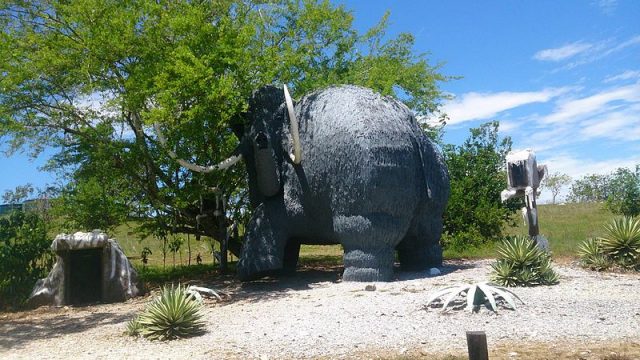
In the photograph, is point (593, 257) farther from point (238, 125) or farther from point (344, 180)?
point (238, 125)

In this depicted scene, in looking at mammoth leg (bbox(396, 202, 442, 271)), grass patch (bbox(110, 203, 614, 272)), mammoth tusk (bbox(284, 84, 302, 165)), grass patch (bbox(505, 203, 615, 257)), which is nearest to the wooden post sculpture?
mammoth leg (bbox(396, 202, 442, 271))

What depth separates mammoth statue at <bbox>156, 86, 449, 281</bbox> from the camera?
30.1ft

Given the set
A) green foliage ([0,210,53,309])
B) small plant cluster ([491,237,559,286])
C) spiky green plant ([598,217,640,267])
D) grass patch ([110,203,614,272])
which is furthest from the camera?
grass patch ([110,203,614,272])

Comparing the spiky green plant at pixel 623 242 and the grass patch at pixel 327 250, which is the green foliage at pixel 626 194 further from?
the spiky green plant at pixel 623 242

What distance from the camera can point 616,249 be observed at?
10070mm

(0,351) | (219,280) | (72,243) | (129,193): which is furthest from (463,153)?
(0,351)

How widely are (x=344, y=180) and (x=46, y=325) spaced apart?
518 cm

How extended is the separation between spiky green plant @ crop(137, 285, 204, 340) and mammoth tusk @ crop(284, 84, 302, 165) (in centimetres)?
362

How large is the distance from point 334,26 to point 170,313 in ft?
25.5

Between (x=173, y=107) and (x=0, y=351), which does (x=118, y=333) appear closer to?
(x=0, y=351)

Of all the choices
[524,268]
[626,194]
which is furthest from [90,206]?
[626,194]

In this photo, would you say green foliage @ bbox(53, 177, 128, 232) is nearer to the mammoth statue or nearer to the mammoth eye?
the mammoth statue

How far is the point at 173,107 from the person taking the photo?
988 cm

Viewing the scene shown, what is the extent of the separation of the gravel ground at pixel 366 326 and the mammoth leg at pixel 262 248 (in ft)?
2.31
